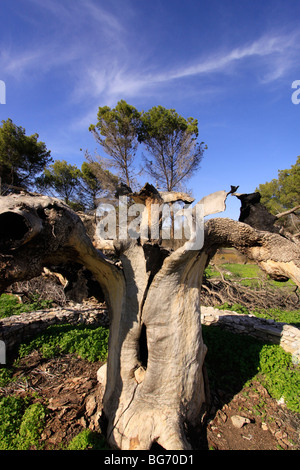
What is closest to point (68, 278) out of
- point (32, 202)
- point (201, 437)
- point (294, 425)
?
point (32, 202)

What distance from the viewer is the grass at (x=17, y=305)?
701cm

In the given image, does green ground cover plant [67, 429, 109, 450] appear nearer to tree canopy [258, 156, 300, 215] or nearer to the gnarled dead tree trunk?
the gnarled dead tree trunk

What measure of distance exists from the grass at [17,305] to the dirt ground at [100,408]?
3431 mm

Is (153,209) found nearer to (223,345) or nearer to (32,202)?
(32,202)

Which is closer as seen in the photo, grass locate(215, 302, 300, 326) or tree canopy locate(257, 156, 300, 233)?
grass locate(215, 302, 300, 326)

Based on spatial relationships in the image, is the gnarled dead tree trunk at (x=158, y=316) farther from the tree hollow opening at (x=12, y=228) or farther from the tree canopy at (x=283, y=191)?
the tree canopy at (x=283, y=191)

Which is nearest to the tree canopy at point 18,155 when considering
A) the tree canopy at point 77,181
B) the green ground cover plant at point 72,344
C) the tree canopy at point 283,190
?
the tree canopy at point 77,181

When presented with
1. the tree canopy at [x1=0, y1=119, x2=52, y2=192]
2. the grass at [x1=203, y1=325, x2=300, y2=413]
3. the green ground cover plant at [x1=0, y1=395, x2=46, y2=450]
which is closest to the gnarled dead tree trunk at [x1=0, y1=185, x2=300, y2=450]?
the green ground cover plant at [x1=0, y1=395, x2=46, y2=450]

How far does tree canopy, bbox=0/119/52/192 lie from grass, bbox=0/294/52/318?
7.70 m

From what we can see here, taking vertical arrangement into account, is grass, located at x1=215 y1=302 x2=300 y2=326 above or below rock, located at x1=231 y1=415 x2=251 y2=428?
above

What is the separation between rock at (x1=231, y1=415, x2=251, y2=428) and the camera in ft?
9.95

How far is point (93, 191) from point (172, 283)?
51.5 feet

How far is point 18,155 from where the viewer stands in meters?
14.0

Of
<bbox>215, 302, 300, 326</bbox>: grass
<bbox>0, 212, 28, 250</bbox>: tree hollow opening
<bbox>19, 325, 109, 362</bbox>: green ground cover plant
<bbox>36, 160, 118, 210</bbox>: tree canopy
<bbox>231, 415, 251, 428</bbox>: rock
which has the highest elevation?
<bbox>36, 160, 118, 210</bbox>: tree canopy
